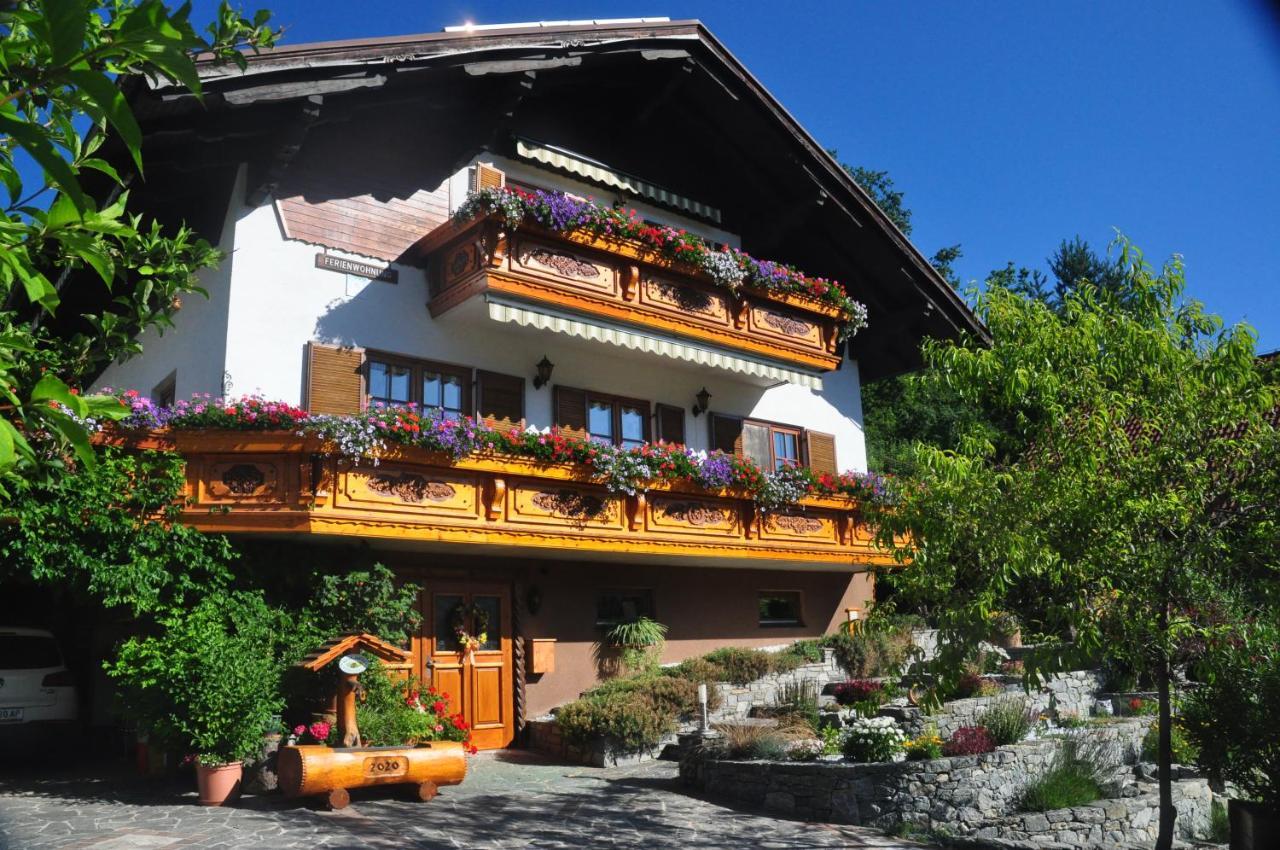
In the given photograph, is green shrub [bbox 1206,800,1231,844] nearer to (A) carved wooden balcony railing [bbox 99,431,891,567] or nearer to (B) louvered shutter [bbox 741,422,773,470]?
(A) carved wooden balcony railing [bbox 99,431,891,567]

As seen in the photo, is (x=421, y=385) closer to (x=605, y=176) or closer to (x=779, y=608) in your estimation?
(x=605, y=176)

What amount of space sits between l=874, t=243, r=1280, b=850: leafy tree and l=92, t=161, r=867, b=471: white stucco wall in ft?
25.8

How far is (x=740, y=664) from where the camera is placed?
52.4 ft

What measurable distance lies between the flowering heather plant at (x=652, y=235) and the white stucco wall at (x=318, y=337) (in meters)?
1.52

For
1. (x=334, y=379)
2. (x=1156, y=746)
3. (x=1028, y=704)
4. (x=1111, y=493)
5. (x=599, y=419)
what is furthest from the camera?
(x=599, y=419)

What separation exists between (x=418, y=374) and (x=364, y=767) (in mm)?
6254

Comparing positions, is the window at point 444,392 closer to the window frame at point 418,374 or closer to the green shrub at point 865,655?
the window frame at point 418,374

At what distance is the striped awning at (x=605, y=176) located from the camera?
55.9 feet

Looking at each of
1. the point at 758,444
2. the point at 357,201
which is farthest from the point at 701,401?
the point at 357,201

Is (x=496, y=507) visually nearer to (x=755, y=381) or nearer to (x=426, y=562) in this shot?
(x=426, y=562)

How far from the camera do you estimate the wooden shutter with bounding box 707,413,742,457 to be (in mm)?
18344

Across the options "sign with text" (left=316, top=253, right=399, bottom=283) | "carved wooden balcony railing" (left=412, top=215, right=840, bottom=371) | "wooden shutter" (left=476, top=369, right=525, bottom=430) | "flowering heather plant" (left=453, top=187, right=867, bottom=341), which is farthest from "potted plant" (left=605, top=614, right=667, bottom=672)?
"sign with text" (left=316, top=253, right=399, bottom=283)

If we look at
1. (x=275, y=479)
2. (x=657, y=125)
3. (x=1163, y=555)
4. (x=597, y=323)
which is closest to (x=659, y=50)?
(x=657, y=125)

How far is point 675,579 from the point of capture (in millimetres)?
17344
